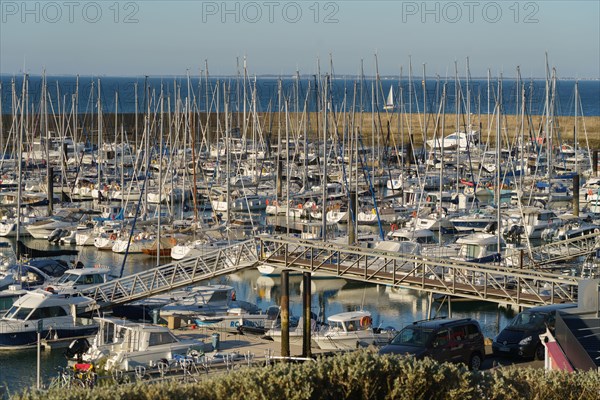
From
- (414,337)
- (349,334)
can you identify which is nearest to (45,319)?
(349,334)

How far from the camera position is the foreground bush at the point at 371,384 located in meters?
17.3

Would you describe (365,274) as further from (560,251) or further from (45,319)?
(560,251)

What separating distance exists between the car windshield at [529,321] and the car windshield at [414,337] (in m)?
2.93

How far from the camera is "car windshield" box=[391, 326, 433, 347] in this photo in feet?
84.1

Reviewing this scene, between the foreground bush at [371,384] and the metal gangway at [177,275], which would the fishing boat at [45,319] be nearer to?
the metal gangway at [177,275]

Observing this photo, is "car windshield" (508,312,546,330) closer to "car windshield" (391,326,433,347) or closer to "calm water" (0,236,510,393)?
"car windshield" (391,326,433,347)

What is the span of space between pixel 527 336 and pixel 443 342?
2.50 metres

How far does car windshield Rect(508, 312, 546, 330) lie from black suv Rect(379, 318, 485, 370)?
139cm

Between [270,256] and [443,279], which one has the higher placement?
[270,256]

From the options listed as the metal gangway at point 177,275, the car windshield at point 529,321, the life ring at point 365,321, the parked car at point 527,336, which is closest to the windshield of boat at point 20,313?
the metal gangway at point 177,275

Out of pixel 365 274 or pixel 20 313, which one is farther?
pixel 20 313

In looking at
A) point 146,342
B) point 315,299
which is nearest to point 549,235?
point 315,299

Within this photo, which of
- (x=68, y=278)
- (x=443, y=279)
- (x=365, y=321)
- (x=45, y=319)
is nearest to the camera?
A: (x=443, y=279)

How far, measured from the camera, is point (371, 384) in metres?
18.0
